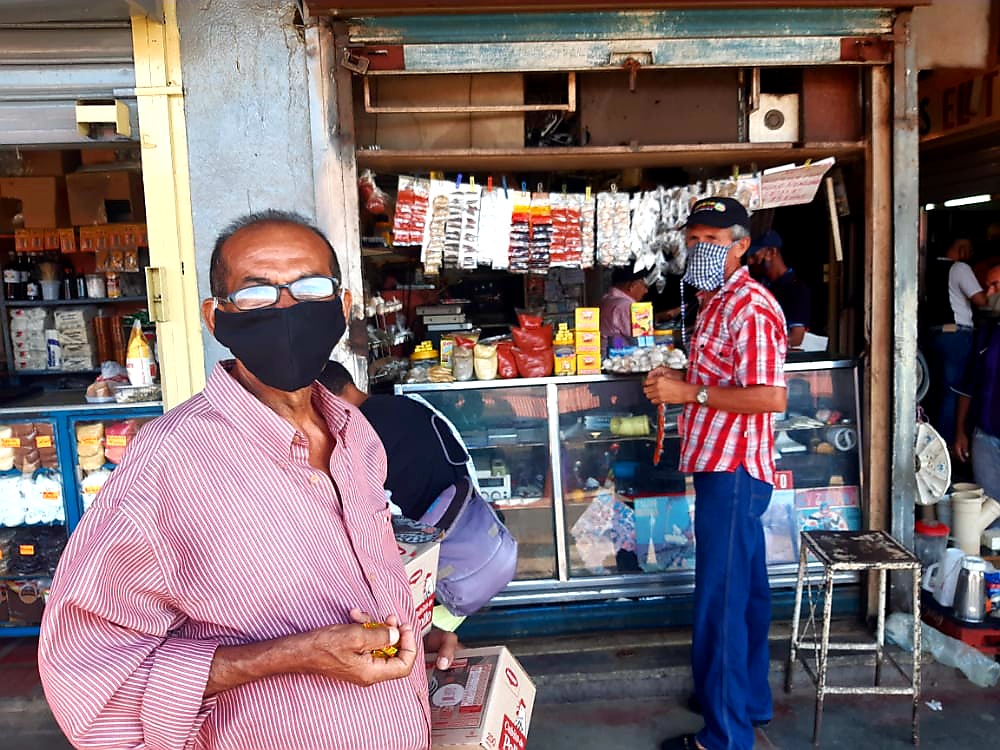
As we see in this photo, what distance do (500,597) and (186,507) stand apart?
272cm

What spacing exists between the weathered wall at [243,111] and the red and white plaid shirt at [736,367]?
187 centimetres

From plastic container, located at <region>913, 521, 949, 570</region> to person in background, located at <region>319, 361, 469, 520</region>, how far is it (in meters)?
2.68

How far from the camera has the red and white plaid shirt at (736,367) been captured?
8.81ft

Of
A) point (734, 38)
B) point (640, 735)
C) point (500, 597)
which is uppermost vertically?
point (734, 38)

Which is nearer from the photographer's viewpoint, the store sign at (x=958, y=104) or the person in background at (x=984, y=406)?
the person in background at (x=984, y=406)

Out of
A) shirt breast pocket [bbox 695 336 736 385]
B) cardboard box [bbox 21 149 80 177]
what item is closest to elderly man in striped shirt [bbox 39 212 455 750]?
shirt breast pocket [bbox 695 336 736 385]

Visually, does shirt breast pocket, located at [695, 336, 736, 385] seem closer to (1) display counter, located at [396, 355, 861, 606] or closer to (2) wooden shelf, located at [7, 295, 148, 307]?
(1) display counter, located at [396, 355, 861, 606]

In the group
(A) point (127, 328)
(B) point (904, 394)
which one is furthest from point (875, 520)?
(A) point (127, 328)

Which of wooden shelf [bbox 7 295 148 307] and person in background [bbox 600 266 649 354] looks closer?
person in background [bbox 600 266 649 354]

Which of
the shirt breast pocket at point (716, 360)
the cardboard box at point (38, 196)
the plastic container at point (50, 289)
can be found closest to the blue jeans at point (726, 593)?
the shirt breast pocket at point (716, 360)

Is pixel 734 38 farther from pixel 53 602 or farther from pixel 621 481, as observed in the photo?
pixel 53 602

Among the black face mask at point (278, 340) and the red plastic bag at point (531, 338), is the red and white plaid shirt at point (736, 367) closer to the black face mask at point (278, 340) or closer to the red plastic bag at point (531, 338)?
the red plastic bag at point (531, 338)

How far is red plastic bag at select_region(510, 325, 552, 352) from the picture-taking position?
3.70m

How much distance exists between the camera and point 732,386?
109 inches
